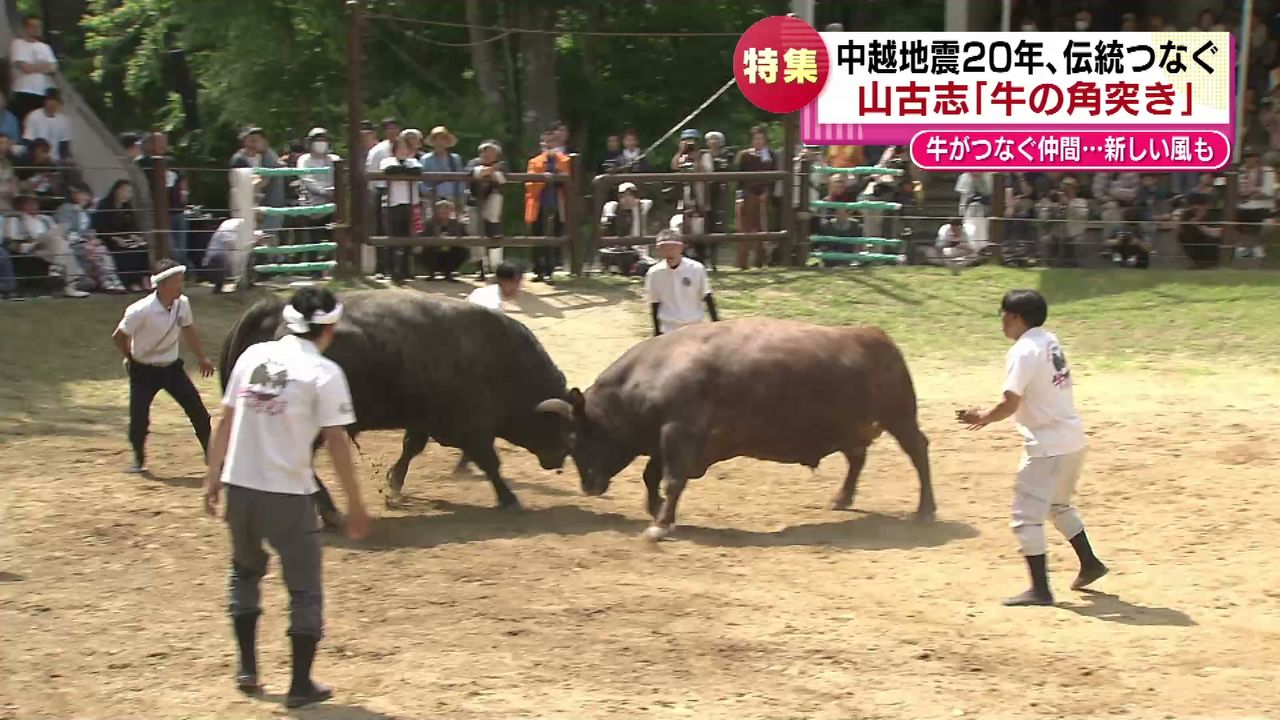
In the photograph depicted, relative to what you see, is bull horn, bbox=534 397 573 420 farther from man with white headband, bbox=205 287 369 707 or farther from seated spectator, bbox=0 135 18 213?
seated spectator, bbox=0 135 18 213

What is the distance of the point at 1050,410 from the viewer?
795 centimetres

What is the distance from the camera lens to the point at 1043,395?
26.0ft

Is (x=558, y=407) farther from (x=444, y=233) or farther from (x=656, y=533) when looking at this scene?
(x=444, y=233)

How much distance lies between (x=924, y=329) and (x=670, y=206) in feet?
12.1

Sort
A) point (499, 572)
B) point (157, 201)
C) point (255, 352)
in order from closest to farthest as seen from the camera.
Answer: point (255, 352) < point (499, 572) < point (157, 201)

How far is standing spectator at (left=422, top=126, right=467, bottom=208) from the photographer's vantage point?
17.4 meters

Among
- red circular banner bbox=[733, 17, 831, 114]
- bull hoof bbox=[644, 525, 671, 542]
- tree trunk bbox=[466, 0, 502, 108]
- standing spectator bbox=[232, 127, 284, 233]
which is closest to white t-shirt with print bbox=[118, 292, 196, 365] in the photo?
bull hoof bbox=[644, 525, 671, 542]

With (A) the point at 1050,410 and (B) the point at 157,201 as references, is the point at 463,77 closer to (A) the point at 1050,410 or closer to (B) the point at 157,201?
(B) the point at 157,201

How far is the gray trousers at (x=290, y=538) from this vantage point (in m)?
6.44

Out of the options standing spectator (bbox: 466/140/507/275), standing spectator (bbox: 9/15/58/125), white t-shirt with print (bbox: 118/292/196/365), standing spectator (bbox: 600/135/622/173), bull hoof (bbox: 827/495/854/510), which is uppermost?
standing spectator (bbox: 9/15/58/125)

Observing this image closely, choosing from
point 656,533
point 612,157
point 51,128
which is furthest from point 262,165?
point 656,533

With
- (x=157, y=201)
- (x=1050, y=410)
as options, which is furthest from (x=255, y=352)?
(x=157, y=201)

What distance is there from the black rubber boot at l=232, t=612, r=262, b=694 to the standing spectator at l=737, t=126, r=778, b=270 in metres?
12.7

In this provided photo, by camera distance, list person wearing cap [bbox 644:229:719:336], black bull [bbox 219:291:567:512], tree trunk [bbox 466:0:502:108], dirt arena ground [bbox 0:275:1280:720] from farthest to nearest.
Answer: tree trunk [bbox 466:0:502:108], person wearing cap [bbox 644:229:719:336], black bull [bbox 219:291:567:512], dirt arena ground [bbox 0:275:1280:720]
